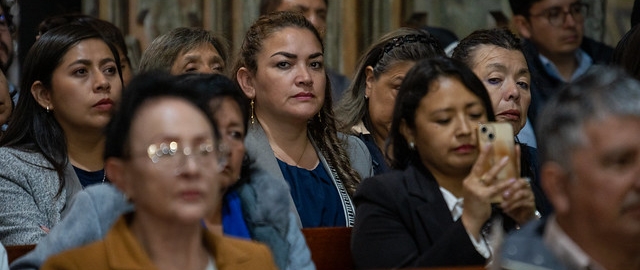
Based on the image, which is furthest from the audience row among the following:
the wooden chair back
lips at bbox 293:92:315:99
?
the wooden chair back

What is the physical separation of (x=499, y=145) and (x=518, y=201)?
0.52 feet

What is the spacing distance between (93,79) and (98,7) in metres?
2.12

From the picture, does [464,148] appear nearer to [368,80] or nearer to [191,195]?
[191,195]

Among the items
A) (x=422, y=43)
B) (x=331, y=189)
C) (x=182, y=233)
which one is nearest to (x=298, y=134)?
(x=331, y=189)

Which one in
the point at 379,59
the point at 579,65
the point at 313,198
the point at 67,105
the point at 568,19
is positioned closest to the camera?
the point at 313,198

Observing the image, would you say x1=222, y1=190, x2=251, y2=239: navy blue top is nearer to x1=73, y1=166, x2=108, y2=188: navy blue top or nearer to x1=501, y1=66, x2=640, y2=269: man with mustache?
x1=501, y1=66, x2=640, y2=269: man with mustache

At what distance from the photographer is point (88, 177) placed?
4.24 metres

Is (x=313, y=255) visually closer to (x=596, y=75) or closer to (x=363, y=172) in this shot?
(x=363, y=172)

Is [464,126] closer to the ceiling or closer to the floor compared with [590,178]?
closer to the floor

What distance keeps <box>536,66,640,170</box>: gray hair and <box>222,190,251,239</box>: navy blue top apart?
0.93m

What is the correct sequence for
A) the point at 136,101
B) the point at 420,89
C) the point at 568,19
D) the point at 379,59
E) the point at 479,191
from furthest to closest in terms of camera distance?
the point at 568,19
the point at 379,59
the point at 420,89
the point at 479,191
the point at 136,101

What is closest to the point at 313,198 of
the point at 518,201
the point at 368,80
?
the point at 368,80

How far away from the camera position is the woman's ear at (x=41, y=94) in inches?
169

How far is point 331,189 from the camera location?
4219mm
